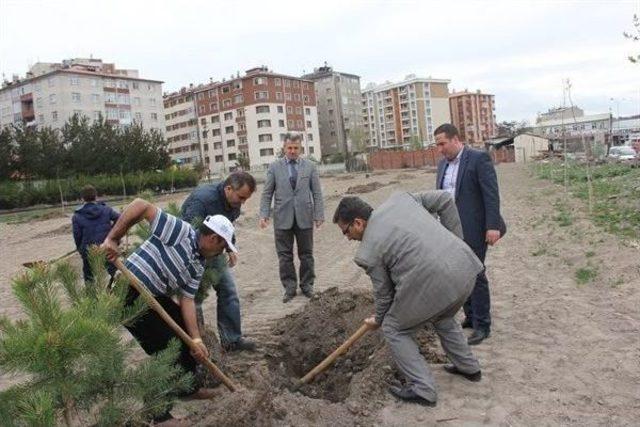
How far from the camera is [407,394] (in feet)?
11.7

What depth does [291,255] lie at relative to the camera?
6.33 metres

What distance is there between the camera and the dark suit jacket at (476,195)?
4488 mm

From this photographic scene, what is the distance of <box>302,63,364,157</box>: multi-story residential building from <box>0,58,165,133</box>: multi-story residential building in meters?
29.7

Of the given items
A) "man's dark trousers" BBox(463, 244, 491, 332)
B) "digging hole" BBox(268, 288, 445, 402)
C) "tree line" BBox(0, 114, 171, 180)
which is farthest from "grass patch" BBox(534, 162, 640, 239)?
"tree line" BBox(0, 114, 171, 180)

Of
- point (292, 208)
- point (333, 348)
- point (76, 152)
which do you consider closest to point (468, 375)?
point (333, 348)

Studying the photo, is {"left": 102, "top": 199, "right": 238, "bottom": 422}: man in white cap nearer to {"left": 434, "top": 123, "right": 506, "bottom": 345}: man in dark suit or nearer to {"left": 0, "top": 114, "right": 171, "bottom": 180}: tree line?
{"left": 434, "top": 123, "right": 506, "bottom": 345}: man in dark suit

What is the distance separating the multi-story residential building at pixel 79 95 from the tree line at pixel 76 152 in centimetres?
2304

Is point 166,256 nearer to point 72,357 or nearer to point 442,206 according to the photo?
point 72,357

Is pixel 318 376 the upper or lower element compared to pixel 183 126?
lower

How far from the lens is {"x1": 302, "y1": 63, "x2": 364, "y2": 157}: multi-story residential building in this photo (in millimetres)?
97062

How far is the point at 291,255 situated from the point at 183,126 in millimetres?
90139

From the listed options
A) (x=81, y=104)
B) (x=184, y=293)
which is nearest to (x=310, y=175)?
(x=184, y=293)

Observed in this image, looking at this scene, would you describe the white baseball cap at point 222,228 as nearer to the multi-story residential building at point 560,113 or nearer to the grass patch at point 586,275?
the grass patch at point 586,275

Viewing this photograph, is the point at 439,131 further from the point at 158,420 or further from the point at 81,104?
the point at 81,104
